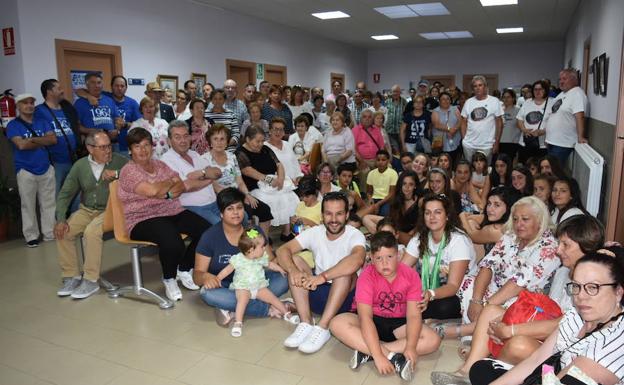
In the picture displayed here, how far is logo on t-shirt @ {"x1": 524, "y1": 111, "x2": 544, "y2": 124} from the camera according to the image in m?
5.93

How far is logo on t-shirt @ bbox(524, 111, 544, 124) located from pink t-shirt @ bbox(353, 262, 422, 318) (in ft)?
13.9

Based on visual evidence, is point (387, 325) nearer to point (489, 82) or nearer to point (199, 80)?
point (199, 80)

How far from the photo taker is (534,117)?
5.98 metres

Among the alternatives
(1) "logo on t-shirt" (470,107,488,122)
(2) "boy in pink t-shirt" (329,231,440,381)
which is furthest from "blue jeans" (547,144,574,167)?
(2) "boy in pink t-shirt" (329,231,440,381)

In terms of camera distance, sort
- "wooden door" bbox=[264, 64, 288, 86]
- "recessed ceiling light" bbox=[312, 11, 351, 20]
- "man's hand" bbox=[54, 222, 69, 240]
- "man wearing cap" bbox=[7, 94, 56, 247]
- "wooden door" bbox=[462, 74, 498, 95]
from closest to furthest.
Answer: "man's hand" bbox=[54, 222, 69, 240], "man wearing cap" bbox=[7, 94, 56, 247], "recessed ceiling light" bbox=[312, 11, 351, 20], "wooden door" bbox=[264, 64, 288, 86], "wooden door" bbox=[462, 74, 498, 95]

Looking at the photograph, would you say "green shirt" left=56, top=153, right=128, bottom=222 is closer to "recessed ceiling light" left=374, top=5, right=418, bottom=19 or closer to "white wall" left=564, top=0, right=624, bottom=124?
"white wall" left=564, top=0, right=624, bottom=124

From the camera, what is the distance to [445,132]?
21.3 feet

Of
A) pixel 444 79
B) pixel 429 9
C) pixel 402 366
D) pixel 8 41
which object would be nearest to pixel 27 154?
pixel 8 41

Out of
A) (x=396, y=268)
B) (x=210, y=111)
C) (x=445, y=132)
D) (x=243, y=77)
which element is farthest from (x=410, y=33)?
(x=396, y=268)

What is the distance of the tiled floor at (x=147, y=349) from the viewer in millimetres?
2588

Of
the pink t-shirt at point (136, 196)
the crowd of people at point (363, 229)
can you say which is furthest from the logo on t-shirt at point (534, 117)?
the pink t-shirt at point (136, 196)

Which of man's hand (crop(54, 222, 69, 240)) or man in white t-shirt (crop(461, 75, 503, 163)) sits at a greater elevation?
man in white t-shirt (crop(461, 75, 503, 163))

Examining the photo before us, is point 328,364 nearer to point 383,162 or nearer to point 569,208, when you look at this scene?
point 569,208

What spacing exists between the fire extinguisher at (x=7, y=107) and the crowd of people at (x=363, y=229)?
657 millimetres
